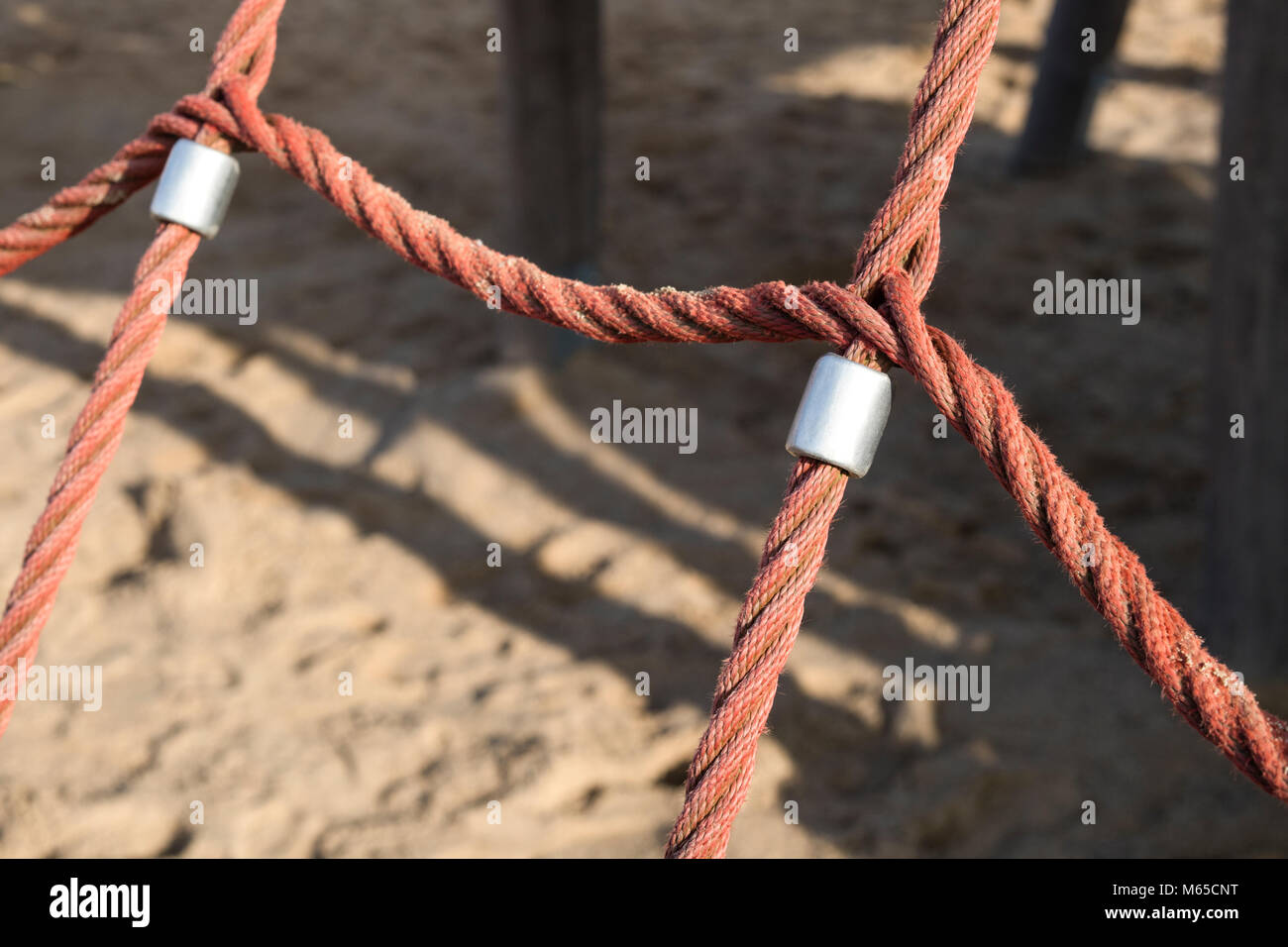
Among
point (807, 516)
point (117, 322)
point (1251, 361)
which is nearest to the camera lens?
point (807, 516)

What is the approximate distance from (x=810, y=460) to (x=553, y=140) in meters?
2.04

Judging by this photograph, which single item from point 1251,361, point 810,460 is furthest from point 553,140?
point 810,460

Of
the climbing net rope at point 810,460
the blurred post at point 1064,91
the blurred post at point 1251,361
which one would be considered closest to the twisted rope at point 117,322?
the climbing net rope at point 810,460

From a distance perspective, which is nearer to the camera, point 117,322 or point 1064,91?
point 117,322

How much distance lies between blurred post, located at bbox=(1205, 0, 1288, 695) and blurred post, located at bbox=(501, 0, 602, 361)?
1.44 meters

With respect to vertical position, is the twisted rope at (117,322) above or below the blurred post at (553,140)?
below

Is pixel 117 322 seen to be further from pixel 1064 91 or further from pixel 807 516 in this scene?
pixel 1064 91

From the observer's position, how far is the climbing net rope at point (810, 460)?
30.8 inches

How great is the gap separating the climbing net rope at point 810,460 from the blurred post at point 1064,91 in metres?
3.22

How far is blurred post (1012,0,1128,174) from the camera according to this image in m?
3.71

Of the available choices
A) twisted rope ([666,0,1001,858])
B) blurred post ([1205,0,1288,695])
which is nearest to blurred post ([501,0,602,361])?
blurred post ([1205,0,1288,695])

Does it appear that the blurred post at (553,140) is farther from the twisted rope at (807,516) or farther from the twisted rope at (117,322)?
the twisted rope at (807,516)

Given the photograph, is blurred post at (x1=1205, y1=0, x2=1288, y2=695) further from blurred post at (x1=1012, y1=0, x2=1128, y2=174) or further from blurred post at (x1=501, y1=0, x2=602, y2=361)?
blurred post at (x1=1012, y1=0, x2=1128, y2=174)

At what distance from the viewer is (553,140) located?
266 cm
